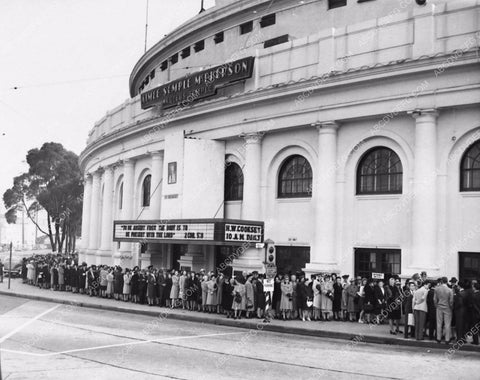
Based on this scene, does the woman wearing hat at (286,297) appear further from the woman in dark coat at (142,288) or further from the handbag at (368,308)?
the woman in dark coat at (142,288)

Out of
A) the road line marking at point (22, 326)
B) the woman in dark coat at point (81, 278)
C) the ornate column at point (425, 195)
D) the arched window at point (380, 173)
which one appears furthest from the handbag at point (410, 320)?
the woman in dark coat at point (81, 278)

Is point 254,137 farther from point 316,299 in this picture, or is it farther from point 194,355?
point 194,355

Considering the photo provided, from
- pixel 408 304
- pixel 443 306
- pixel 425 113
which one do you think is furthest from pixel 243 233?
pixel 443 306

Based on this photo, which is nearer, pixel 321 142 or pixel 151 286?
pixel 321 142

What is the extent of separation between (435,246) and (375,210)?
3.02 meters

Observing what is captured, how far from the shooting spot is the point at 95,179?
46406mm

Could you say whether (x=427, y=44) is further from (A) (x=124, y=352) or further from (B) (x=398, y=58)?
(A) (x=124, y=352)

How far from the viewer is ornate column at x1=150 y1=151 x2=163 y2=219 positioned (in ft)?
113

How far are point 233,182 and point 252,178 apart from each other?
8.45 ft

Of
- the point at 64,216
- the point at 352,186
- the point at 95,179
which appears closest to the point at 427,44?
the point at 352,186

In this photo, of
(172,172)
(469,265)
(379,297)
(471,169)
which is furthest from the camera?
(172,172)

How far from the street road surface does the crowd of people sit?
4.80ft

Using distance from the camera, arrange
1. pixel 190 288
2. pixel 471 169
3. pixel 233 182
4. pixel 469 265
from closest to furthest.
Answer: pixel 469 265
pixel 471 169
pixel 190 288
pixel 233 182

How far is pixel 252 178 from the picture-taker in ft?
92.6
